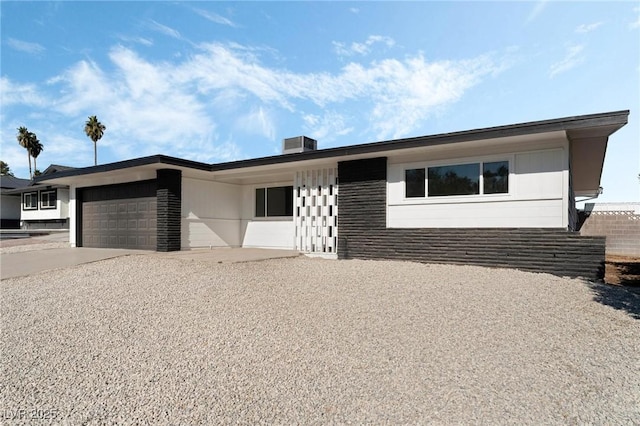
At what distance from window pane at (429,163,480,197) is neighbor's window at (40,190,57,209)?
29500 millimetres

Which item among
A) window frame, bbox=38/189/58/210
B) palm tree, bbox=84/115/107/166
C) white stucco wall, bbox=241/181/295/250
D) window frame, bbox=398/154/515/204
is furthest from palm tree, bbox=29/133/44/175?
window frame, bbox=398/154/515/204

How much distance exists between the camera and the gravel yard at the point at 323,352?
3.19 m

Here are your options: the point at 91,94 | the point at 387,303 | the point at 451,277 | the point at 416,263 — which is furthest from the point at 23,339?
the point at 91,94

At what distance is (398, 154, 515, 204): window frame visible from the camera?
8.96m

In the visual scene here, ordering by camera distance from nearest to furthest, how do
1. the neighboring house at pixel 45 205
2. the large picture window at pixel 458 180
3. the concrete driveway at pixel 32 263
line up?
1. the large picture window at pixel 458 180
2. the concrete driveway at pixel 32 263
3. the neighboring house at pixel 45 205

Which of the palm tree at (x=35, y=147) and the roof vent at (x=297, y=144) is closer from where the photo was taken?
the roof vent at (x=297, y=144)

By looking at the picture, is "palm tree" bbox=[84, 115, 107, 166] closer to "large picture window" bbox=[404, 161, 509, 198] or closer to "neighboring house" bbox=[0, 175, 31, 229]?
"neighboring house" bbox=[0, 175, 31, 229]

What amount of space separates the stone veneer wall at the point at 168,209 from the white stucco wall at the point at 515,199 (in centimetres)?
819

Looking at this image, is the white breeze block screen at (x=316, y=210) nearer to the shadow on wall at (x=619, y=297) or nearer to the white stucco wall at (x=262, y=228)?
the white stucco wall at (x=262, y=228)

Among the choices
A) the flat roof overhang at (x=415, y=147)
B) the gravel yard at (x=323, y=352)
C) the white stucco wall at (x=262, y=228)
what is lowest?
the gravel yard at (x=323, y=352)

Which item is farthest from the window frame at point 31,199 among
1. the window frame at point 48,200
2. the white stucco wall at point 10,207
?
the white stucco wall at point 10,207

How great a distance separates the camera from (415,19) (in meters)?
9.42

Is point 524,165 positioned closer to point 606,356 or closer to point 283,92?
point 606,356

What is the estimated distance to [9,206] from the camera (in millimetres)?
33562
